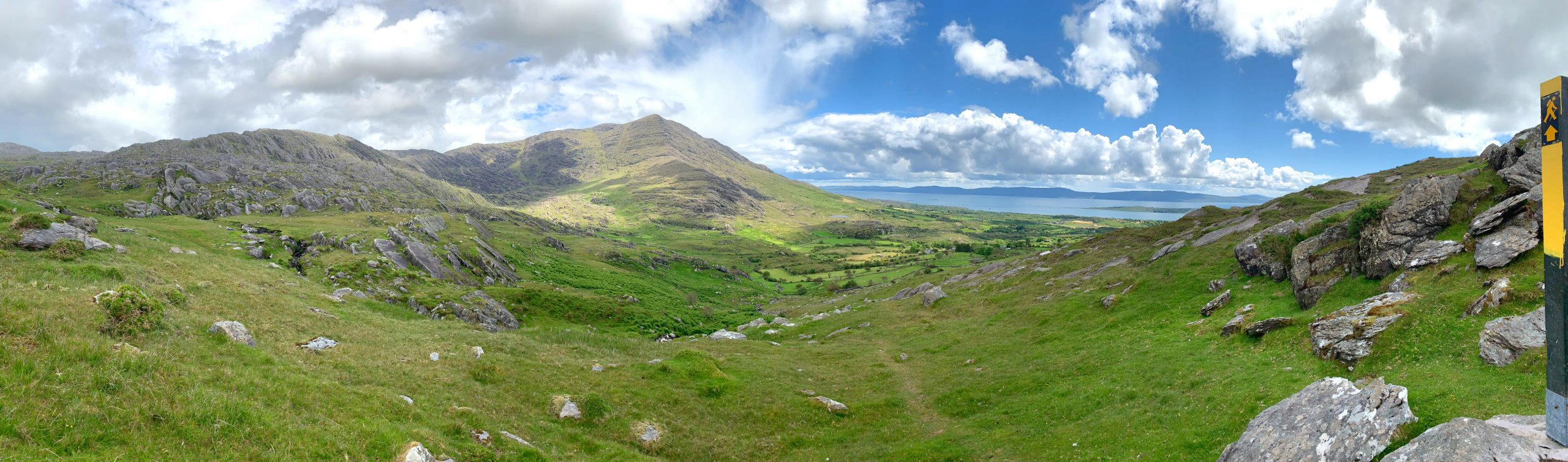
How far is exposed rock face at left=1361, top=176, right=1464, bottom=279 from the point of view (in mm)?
30344

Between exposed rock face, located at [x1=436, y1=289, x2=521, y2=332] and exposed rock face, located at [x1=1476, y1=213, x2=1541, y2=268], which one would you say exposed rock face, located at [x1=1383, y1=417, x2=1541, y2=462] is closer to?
exposed rock face, located at [x1=1476, y1=213, x2=1541, y2=268]

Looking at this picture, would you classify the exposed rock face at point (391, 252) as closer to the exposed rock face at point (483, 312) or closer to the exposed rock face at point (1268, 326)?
Answer: the exposed rock face at point (483, 312)

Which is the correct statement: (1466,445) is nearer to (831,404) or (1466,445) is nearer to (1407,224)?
(831,404)

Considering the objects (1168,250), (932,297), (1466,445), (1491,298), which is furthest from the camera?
(932,297)

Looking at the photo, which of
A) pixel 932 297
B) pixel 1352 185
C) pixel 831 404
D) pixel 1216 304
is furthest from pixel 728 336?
pixel 1352 185

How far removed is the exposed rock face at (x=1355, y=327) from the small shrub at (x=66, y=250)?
6562 centimetres

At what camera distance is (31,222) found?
33594mm

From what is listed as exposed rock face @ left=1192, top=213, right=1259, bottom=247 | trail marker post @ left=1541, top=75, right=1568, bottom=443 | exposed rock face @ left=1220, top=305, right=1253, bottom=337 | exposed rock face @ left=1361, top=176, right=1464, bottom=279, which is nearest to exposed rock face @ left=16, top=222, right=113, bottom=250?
trail marker post @ left=1541, top=75, right=1568, bottom=443

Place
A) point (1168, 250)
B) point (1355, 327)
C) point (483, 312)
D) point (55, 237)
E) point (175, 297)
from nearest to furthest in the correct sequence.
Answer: point (1355, 327) → point (175, 297) → point (55, 237) → point (483, 312) → point (1168, 250)

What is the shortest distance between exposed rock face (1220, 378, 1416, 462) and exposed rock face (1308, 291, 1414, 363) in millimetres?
7122

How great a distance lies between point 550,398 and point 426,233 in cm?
10296

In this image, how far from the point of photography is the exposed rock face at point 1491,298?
21.5 metres

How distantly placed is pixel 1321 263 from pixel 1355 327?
1504 cm

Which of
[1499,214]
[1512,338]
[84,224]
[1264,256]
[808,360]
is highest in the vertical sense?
[84,224]
